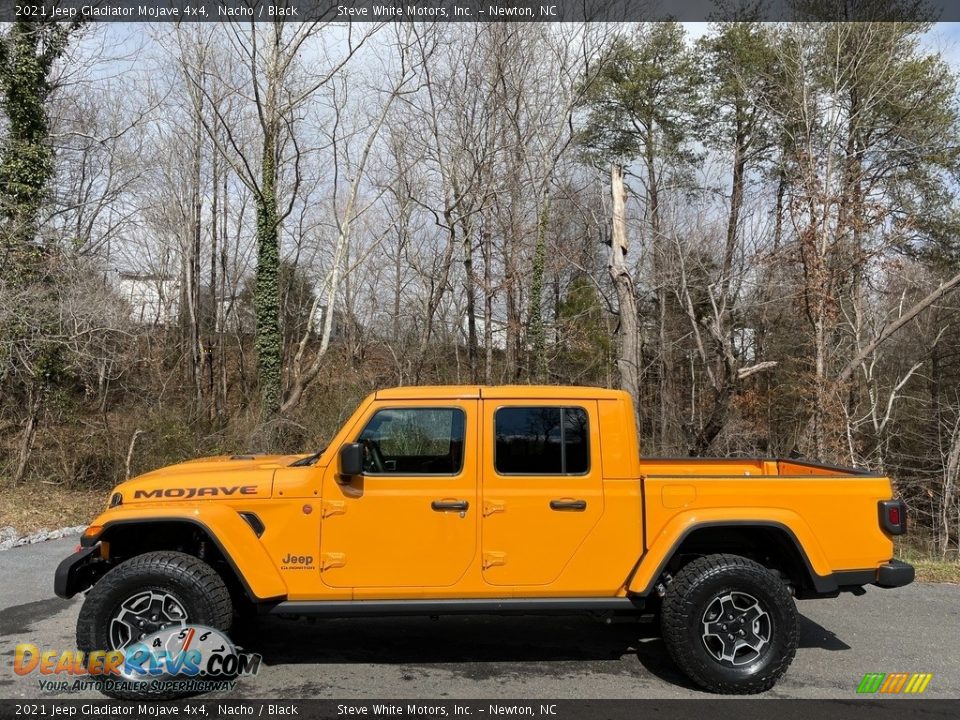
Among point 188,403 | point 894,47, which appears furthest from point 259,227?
point 894,47

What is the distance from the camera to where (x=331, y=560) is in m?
4.24

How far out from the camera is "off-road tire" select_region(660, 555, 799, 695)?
13.6 ft

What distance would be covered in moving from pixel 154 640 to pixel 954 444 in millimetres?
16607

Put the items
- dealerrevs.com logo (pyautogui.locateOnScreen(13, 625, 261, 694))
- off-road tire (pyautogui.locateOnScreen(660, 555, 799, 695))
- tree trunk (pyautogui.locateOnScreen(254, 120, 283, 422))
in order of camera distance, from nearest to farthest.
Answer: dealerrevs.com logo (pyautogui.locateOnScreen(13, 625, 261, 694)), off-road tire (pyautogui.locateOnScreen(660, 555, 799, 695)), tree trunk (pyautogui.locateOnScreen(254, 120, 283, 422))

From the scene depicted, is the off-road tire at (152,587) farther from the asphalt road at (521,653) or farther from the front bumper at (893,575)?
the front bumper at (893,575)

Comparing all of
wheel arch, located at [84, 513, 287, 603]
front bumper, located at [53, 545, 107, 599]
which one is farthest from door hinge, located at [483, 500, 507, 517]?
front bumper, located at [53, 545, 107, 599]

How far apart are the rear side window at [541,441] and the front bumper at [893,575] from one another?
78.3 inches

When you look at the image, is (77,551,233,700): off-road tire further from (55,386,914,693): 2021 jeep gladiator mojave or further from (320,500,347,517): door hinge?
(320,500,347,517): door hinge

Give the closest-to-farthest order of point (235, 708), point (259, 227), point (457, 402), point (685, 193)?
1. point (235, 708)
2. point (457, 402)
3. point (259, 227)
4. point (685, 193)

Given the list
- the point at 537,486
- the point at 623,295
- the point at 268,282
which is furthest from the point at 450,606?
the point at 268,282

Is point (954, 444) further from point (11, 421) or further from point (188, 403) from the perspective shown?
point (11, 421)

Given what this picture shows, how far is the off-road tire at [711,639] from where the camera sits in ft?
13.6

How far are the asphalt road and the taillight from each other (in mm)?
1018

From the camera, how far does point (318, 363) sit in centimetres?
1600
